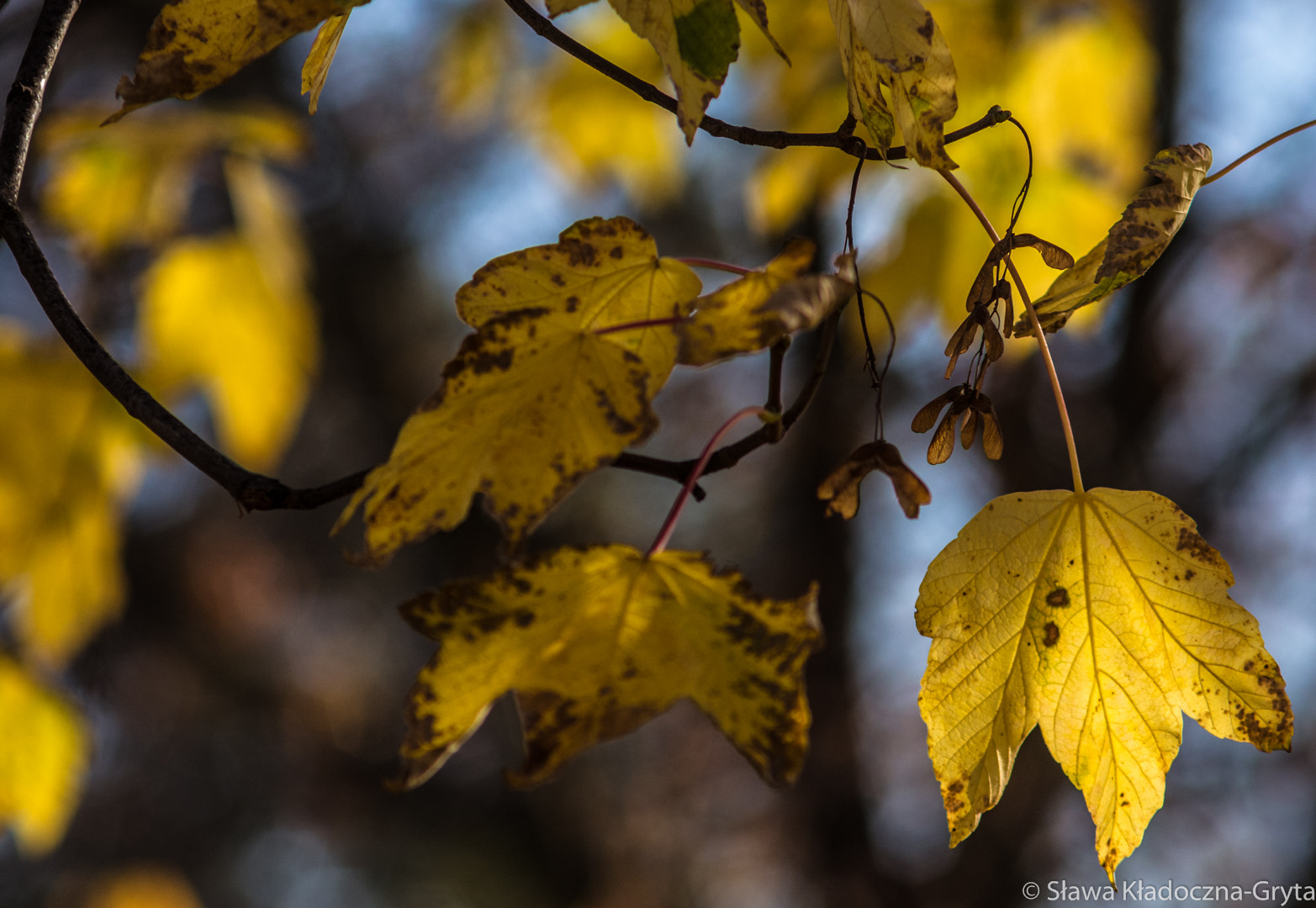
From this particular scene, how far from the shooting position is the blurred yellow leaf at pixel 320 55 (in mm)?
394

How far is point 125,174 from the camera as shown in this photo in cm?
131

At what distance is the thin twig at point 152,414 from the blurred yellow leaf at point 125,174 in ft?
3.06

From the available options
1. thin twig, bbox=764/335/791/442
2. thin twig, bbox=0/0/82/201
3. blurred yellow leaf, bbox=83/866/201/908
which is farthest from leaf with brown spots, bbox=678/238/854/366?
blurred yellow leaf, bbox=83/866/201/908

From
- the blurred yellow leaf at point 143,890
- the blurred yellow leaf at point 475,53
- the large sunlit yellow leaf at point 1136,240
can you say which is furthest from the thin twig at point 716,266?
the blurred yellow leaf at point 143,890

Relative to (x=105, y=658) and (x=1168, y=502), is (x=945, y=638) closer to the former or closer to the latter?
(x=1168, y=502)

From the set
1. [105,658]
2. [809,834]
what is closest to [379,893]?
[809,834]

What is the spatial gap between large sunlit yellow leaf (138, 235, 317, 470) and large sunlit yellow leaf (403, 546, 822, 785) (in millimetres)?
1007

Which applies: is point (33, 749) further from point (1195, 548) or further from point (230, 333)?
point (1195, 548)

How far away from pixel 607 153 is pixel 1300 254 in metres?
1.91

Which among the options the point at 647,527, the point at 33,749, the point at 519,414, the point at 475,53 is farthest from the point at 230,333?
the point at 647,527

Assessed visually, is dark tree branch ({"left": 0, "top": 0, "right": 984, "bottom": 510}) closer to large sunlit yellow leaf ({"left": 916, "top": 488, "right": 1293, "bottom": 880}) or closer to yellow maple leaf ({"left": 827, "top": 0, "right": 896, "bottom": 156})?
yellow maple leaf ({"left": 827, "top": 0, "right": 896, "bottom": 156})

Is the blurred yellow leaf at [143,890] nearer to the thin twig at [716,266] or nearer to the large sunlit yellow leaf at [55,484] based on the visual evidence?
the large sunlit yellow leaf at [55,484]

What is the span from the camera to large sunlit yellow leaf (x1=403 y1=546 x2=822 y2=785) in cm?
38

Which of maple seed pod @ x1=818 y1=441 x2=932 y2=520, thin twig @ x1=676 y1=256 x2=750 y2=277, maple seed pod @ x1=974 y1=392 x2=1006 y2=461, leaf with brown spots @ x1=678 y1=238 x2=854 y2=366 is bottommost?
maple seed pod @ x1=818 y1=441 x2=932 y2=520
